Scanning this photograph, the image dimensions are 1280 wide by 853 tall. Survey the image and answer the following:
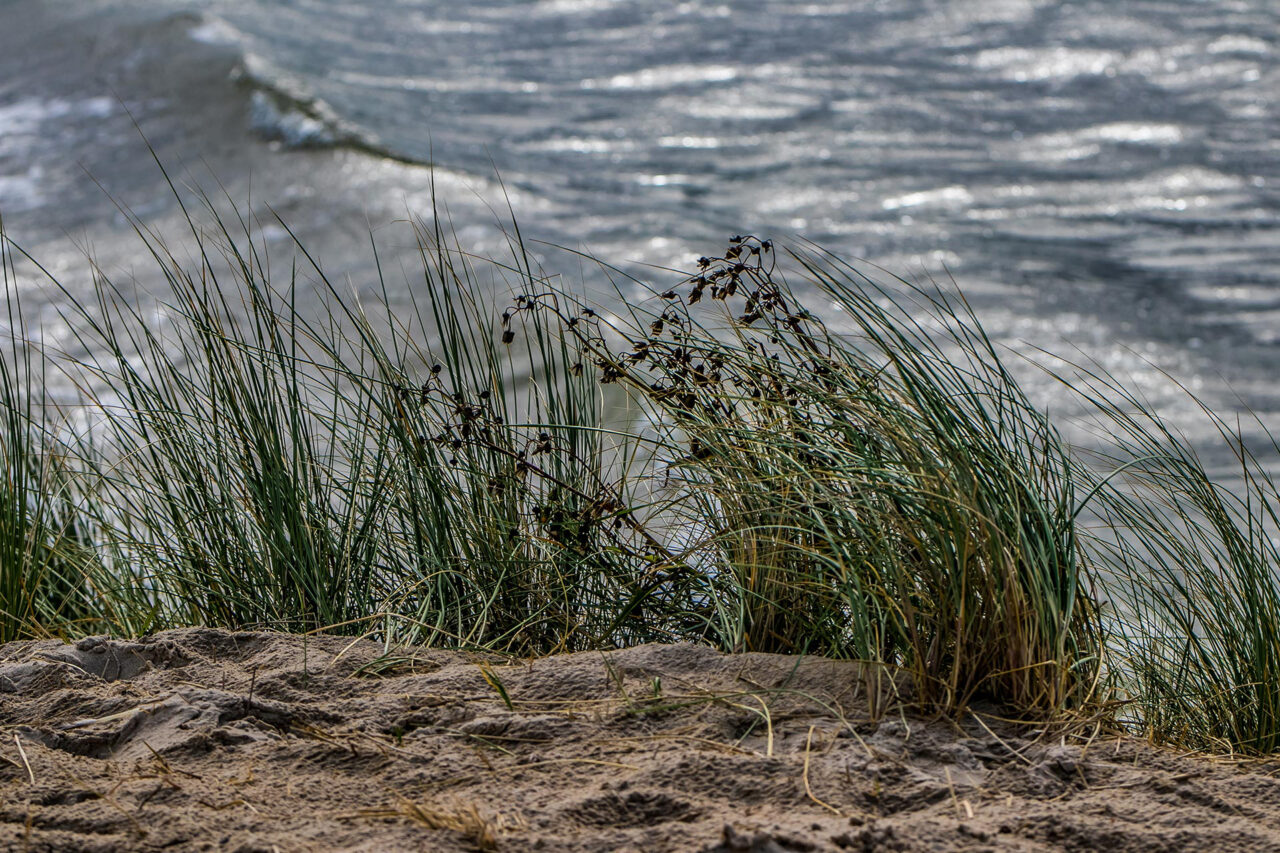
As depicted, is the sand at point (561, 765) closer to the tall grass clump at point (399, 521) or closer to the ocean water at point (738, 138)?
the tall grass clump at point (399, 521)

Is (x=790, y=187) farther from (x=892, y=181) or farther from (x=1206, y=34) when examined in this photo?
(x=1206, y=34)

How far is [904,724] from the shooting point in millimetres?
1771

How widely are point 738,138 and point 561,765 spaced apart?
7387 millimetres

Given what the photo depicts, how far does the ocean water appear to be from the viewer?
6.80 m

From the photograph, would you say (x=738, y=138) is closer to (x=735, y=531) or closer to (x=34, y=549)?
(x=34, y=549)

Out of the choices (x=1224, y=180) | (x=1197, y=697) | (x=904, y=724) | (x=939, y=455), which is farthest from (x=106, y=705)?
(x=1224, y=180)

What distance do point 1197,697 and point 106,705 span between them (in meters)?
1.94

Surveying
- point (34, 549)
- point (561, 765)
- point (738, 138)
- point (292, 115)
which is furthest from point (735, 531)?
point (292, 115)

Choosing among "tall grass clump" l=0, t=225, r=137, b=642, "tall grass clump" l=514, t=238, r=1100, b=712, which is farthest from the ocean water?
"tall grass clump" l=514, t=238, r=1100, b=712

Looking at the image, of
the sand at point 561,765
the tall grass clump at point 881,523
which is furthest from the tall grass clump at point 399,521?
the sand at point 561,765

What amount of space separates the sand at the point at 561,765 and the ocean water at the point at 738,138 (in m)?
4.26

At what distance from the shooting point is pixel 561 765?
169 centimetres

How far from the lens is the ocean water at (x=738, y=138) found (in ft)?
22.3

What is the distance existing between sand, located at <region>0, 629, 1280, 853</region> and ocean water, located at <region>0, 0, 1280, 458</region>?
4262 millimetres
